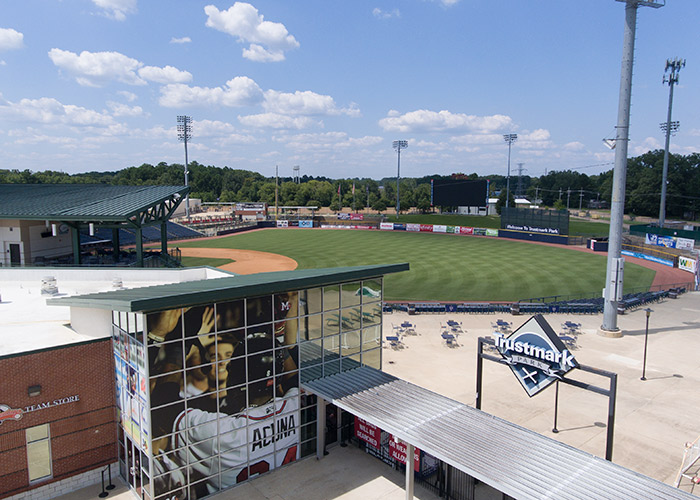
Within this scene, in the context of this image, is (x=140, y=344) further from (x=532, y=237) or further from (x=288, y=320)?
(x=532, y=237)

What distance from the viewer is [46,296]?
21578mm

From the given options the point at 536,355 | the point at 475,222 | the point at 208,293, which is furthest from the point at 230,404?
the point at 475,222

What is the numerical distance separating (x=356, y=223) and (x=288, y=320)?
82.8 m

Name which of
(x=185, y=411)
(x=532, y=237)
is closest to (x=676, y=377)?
(x=185, y=411)

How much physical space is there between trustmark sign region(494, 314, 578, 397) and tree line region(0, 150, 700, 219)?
113m

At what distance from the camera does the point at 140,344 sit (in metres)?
13.0

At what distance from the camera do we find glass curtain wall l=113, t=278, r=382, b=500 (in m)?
13.1

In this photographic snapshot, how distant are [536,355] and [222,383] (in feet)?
29.8

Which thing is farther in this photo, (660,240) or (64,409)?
(660,240)

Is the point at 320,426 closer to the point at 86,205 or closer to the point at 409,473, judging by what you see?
the point at 409,473

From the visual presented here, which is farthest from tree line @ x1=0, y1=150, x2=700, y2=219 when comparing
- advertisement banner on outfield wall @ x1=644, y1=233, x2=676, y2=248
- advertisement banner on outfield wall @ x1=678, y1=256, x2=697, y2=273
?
advertisement banner on outfield wall @ x1=678, y1=256, x2=697, y2=273

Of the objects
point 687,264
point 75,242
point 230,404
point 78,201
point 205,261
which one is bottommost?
point 205,261

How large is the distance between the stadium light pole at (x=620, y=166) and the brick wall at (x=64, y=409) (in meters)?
26.7

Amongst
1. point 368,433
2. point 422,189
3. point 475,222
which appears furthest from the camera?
point 422,189
